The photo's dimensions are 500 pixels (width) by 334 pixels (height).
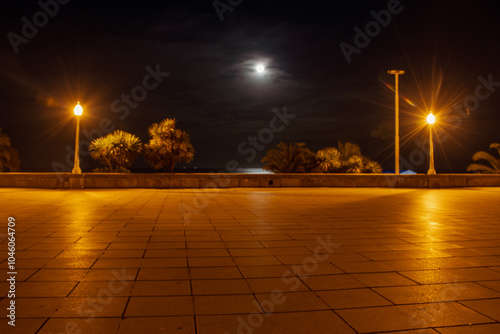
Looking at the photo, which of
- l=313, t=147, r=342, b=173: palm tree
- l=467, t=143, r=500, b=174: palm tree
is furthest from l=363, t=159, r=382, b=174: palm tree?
l=467, t=143, r=500, b=174: palm tree

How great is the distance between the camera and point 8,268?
4.84m

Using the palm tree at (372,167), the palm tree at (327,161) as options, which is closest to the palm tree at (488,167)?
the palm tree at (372,167)

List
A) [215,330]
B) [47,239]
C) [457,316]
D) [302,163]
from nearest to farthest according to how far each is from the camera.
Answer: [215,330] → [457,316] → [47,239] → [302,163]

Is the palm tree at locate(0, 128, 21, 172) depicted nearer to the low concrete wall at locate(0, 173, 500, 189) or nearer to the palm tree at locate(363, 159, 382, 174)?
the low concrete wall at locate(0, 173, 500, 189)

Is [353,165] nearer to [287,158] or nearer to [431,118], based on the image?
[287,158]

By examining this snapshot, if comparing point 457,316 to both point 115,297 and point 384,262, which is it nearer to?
point 384,262

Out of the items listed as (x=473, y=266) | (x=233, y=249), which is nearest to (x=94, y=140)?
(x=233, y=249)

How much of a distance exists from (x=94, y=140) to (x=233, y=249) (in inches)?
1018

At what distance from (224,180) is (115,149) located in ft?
39.5

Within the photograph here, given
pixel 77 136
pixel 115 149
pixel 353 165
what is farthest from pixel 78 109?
pixel 353 165

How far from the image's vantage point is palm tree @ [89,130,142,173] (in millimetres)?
28359

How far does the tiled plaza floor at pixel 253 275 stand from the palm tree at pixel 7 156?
28438 mm

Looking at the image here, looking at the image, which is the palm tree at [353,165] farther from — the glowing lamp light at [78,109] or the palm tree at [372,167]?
the glowing lamp light at [78,109]

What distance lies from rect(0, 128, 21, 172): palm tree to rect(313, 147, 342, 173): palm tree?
26.1 metres
